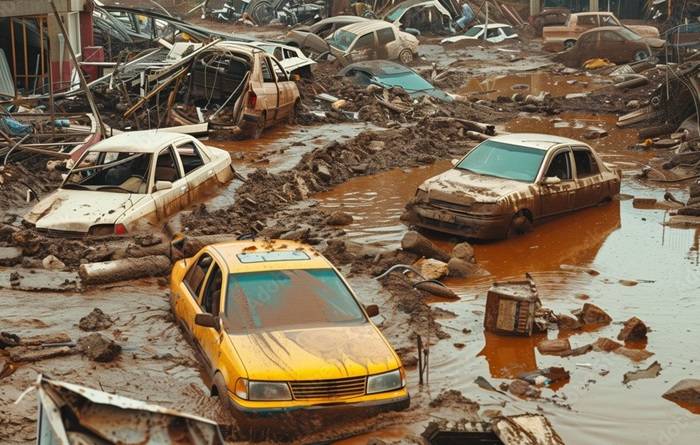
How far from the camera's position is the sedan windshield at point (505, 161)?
55.8 feet

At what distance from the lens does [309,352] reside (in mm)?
9328

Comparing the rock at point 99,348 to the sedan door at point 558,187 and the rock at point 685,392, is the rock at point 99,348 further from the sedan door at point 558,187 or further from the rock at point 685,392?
the sedan door at point 558,187

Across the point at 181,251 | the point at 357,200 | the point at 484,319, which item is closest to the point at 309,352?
the point at 484,319

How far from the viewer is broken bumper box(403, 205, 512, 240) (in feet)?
52.5

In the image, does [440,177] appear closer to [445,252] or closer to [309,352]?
[445,252]

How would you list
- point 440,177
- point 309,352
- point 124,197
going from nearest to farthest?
point 309,352 → point 124,197 → point 440,177

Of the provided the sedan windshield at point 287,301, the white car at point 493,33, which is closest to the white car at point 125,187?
the sedan windshield at point 287,301

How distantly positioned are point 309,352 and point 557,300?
5.53 m

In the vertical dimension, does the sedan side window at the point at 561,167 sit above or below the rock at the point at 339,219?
above

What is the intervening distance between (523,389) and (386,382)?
7.04 feet

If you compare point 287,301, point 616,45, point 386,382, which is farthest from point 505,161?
point 616,45

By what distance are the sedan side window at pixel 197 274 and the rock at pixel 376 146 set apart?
12582 millimetres

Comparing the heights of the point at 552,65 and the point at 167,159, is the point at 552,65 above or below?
A: below

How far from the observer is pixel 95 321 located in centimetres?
1189
